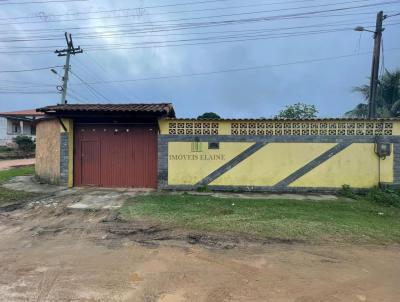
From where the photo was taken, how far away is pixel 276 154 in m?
10.2

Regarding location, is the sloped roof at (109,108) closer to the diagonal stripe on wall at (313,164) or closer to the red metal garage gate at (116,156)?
the red metal garage gate at (116,156)

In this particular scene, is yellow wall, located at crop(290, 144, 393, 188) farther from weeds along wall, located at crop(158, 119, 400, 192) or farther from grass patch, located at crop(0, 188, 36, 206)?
grass patch, located at crop(0, 188, 36, 206)

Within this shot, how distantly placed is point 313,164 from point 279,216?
3.87 m

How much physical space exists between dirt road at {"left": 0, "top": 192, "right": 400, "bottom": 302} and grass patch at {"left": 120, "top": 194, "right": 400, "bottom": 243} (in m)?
0.61

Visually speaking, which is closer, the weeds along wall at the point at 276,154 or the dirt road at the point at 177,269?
the dirt road at the point at 177,269

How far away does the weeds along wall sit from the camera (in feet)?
32.6

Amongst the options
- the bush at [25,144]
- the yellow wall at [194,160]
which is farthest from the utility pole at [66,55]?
the yellow wall at [194,160]

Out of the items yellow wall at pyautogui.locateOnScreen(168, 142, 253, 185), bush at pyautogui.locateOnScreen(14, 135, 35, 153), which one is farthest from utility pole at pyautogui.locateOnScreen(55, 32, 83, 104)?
yellow wall at pyautogui.locateOnScreen(168, 142, 253, 185)

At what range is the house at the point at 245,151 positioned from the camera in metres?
9.94

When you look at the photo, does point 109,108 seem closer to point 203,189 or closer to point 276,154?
point 203,189

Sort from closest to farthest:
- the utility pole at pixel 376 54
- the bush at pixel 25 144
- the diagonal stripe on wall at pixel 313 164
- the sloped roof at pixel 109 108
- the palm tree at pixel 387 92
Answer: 1. the sloped roof at pixel 109 108
2. the diagonal stripe on wall at pixel 313 164
3. the utility pole at pixel 376 54
4. the palm tree at pixel 387 92
5. the bush at pixel 25 144

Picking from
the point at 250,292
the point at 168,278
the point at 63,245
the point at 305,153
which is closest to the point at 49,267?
the point at 63,245

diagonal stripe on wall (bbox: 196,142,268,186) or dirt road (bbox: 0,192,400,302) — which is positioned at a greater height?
diagonal stripe on wall (bbox: 196,142,268,186)

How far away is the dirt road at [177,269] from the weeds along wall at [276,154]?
181 inches
